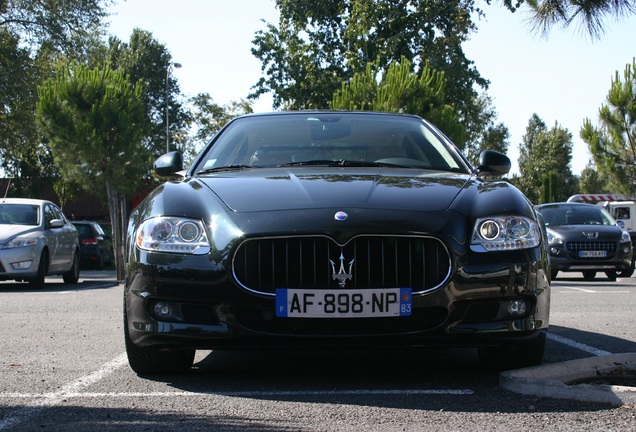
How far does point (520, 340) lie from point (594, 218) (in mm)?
14819

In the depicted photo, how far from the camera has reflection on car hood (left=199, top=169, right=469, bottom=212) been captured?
5.06 meters

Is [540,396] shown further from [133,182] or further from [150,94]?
[150,94]

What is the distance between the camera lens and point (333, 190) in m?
5.22

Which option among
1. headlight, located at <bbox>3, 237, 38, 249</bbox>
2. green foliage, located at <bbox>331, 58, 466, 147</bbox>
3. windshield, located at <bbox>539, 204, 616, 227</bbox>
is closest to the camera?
headlight, located at <bbox>3, 237, 38, 249</bbox>

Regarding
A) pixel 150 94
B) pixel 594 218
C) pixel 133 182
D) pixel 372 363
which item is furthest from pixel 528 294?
pixel 150 94

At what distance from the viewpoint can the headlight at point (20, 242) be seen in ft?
51.0

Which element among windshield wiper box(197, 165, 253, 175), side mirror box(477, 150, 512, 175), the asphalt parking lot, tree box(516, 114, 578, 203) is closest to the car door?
the asphalt parking lot

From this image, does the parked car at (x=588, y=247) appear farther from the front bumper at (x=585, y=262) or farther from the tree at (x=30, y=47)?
the tree at (x=30, y=47)

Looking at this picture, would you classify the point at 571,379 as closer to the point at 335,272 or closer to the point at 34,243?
the point at 335,272

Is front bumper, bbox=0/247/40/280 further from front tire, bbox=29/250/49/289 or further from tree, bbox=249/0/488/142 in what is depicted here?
tree, bbox=249/0/488/142

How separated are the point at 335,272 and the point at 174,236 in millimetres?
839

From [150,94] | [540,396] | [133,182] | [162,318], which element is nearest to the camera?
[540,396]

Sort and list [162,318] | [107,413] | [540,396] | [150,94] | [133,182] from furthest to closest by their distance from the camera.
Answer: [150,94], [133,182], [162,318], [540,396], [107,413]

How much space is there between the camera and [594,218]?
63.3 ft
